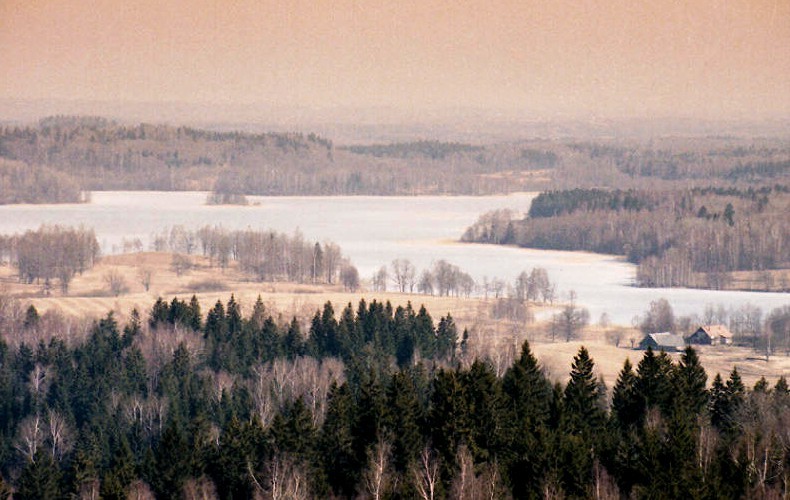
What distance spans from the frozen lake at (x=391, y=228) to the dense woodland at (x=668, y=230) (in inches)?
105

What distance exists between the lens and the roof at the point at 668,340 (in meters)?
59.3

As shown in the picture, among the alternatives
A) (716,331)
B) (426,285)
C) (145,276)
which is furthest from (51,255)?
(716,331)

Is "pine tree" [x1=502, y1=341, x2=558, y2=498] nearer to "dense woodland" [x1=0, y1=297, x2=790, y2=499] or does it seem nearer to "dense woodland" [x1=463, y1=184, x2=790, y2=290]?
"dense woodland" [x1=0, y1=297, x2=790, y2=499]

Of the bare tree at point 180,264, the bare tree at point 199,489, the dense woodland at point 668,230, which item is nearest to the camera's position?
the bare tree at point 199,489

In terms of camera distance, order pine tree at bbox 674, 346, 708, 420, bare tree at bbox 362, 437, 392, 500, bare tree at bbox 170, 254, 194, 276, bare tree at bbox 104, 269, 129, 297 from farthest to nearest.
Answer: bare tree at bbox 170, 254, 194, 276 → bare tree at bbox 104, 269, 129, 297 → pine tree at bbox 674, 346, 708, 420 → bare tree at bbox 362, 437, 392, 500

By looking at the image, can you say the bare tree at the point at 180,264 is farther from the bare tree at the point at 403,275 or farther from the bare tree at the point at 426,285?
the bare tree at the point at 426,285

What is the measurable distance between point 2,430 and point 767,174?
13381 cm

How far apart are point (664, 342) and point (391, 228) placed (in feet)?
208

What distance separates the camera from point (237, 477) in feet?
106

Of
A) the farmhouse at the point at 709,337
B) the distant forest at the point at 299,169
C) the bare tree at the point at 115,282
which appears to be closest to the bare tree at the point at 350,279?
the bare tree at the point at 115,282

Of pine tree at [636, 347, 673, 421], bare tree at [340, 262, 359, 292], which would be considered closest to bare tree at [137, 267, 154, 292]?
bare tree at [340, 262, 359, 292]

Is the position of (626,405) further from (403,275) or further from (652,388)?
(403,275)

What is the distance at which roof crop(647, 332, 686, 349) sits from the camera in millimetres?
59281

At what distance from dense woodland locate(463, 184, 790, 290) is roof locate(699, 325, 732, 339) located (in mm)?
23542
